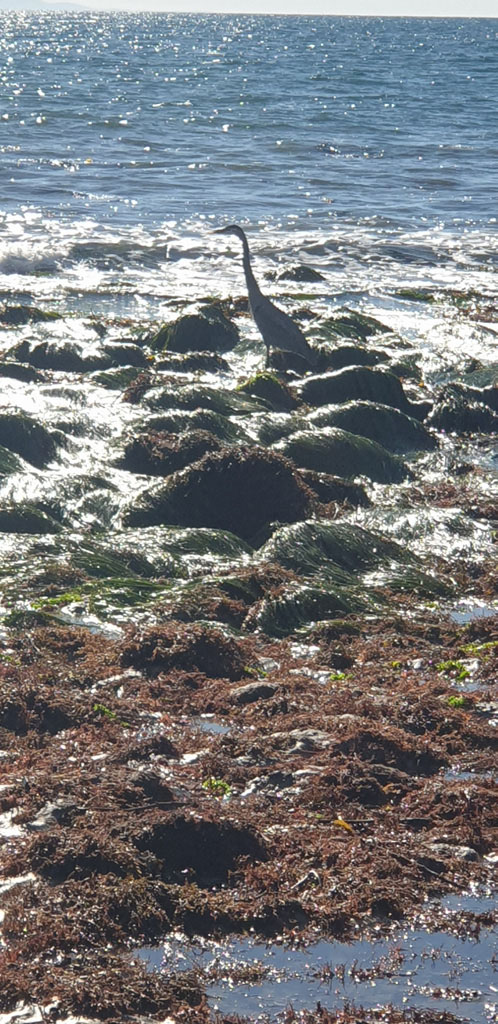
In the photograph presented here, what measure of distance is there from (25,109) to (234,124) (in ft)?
26.0

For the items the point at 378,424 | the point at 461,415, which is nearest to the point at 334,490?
the point at 378,424

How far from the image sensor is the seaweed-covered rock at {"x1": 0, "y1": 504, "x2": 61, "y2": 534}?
7.81m

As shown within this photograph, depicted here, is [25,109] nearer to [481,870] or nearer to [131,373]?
[131,373]

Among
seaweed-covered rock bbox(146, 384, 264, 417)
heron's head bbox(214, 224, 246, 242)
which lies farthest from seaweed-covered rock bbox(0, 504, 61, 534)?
heron's head bbox(214, 224, 246, 242)

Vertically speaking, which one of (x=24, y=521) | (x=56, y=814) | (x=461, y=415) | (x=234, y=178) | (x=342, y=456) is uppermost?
(x=234, y=178)

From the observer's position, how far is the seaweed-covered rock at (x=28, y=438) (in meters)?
9.16

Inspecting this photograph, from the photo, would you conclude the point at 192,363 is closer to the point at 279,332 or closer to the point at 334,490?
the point at 279,332

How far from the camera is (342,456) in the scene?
9.71 metres

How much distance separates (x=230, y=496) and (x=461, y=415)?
3740 mm

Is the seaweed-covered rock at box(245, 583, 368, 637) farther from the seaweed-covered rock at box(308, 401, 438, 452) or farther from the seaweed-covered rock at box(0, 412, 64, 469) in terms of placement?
the seaweed-covered rock at box(308, 401, 438, 452)

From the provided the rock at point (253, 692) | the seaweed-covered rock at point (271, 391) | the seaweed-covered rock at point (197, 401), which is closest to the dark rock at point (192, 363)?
the seaweed-covered rock at point (271, 391)

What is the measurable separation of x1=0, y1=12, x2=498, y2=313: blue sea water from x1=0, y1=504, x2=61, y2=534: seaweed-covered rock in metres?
7.82

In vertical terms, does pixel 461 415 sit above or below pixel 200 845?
below

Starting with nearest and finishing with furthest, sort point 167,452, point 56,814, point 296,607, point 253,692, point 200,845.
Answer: point 200,845
point 56,814
point 253,692
point 296,607
point 167,452
